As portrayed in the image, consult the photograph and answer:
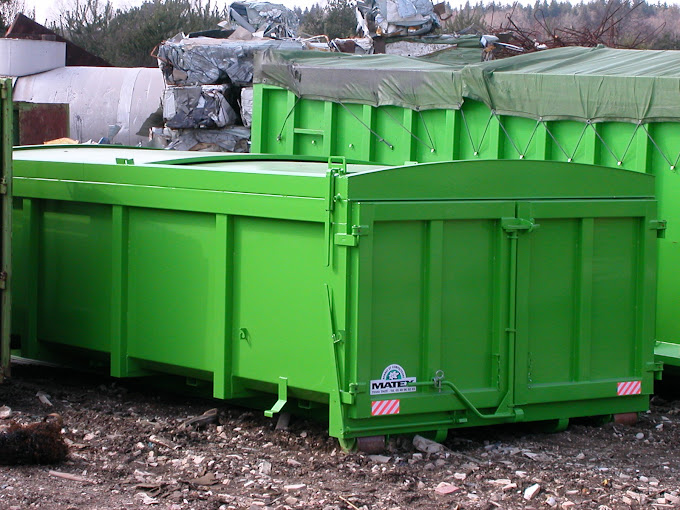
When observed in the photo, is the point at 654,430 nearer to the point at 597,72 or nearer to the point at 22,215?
the point at 597,72

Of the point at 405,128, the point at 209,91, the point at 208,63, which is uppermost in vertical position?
the point at 208,63

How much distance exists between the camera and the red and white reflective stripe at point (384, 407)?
5.46m

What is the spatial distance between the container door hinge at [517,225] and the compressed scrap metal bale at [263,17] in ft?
64.4

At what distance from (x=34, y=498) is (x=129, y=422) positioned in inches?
61.8

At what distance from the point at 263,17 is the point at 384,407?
20.9 meters

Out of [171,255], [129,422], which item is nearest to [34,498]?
[129,422]

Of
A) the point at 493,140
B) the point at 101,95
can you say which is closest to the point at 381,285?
the point at 493,140

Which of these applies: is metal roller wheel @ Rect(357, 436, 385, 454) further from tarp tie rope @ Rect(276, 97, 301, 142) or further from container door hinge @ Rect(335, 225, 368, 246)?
tarp tie rope @ Rect(276, 97, 301, 142)

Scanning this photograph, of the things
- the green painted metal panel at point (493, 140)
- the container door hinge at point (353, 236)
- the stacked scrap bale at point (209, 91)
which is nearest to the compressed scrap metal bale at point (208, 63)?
the stacked scrap bale at point (209, 91)

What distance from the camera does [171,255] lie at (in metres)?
6.30

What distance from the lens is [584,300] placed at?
602 cm

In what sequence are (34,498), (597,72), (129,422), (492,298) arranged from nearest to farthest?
1. (34,498)
2. (492,298)
3. (129,422)
4. (597,72)

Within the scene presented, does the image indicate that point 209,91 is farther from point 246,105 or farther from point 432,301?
point 432,301

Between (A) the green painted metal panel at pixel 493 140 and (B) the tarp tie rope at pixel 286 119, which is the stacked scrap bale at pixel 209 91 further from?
(A) the green painted metal panel at pixel 493 140
